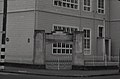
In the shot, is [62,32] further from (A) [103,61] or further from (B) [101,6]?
(B) [101,6]

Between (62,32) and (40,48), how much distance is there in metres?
2.70

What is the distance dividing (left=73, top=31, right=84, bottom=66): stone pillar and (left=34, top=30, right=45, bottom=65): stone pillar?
3.02 metres

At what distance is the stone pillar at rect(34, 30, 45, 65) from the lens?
2458cm

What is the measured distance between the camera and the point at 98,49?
1412 inches

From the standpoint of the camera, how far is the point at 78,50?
24594mm

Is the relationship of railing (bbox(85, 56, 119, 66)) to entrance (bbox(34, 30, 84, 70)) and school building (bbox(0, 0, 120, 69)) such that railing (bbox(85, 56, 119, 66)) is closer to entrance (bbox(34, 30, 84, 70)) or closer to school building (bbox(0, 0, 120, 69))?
school building (bbox(0, 0, 120, 69))

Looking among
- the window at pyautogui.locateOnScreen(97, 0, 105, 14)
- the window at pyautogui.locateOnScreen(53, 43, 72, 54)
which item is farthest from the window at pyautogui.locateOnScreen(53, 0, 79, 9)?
the window at pyautogui.locateOnScreen(53, 43, 72, 54)

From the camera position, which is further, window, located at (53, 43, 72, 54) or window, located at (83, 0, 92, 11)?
window, located at (83, 0, 92, 11)

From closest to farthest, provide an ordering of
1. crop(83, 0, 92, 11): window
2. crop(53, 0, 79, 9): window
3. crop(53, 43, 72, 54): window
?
crop(53, 43, 72, 54): window < crop(53, 0, 79, 9): window < crop(83, 0, 92, 11): window

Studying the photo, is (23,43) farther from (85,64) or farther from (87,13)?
(87,13)

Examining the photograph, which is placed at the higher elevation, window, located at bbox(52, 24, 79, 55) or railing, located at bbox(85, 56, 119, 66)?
window, located at bbox(52, 24, 79, 55)

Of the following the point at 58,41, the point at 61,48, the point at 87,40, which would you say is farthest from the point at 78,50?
the point at 87,40

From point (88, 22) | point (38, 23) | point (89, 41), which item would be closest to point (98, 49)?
point (89, 41)

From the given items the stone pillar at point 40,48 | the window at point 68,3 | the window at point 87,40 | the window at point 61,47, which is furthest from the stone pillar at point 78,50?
the window at point 87,40
